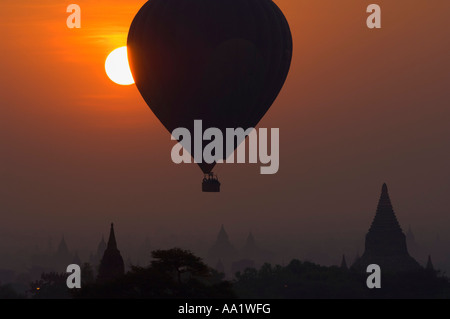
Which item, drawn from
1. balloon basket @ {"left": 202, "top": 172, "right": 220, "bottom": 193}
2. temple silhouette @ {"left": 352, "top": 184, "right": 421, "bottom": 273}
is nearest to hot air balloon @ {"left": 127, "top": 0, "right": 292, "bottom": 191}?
balloon basket @ {"left": 202, "top": 172, "right": 220, "bottom": 193}

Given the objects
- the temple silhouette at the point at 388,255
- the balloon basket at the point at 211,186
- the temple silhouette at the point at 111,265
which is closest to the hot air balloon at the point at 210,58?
the balloon basket at the point at 211,186

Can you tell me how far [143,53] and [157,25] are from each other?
178 centimetres

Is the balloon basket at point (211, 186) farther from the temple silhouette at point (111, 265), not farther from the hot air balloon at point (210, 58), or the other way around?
the temple silhouette at point (111, 265)

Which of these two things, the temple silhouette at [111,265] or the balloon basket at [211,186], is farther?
the temple silhouette at [111,265]

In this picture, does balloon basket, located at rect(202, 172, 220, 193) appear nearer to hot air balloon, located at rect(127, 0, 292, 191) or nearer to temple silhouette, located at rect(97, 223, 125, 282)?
hot air balloon, located at rect(127, 0, 292, 191)

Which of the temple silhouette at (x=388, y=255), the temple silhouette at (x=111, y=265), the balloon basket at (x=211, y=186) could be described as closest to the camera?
the balloon basket at (x=211, y=186)

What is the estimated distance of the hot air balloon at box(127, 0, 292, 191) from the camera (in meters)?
71.8

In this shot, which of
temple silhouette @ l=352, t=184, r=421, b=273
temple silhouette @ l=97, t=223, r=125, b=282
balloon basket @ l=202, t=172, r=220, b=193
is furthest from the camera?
temple silhouette @ l=352, t=184, r=421, b=273

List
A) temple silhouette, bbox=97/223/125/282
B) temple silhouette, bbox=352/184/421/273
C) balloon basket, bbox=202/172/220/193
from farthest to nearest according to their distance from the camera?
1. temple silhouette, bbox=352/184/421/273
2. temple silhouette, bbox=97/223/125/282
3. balloon basket, bbox=202/172/220/193

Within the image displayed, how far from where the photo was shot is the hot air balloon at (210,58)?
71750 millimetres

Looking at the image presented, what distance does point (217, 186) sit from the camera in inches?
2739

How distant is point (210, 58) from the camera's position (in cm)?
7194

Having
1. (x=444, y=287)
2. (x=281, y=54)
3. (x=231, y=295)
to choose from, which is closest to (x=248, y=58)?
(x=281, y=54)
